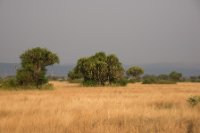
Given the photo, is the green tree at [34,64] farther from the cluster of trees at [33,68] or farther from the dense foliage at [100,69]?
the dense foliage at [100,69]

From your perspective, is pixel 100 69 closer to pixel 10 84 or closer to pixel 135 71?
pixel 10 84

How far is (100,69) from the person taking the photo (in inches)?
2516

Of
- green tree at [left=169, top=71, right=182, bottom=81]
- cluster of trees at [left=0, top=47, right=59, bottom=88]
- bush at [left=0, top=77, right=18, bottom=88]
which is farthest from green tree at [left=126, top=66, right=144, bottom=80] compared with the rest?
bush at [left=0, top=77, right=18, bottom=88]

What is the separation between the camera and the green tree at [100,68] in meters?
63.6

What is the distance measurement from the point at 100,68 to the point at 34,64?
2020 centimetres

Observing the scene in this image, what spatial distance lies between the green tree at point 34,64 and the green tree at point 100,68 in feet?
57.9

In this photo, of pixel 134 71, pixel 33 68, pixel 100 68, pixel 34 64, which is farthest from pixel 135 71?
pixel 33 68

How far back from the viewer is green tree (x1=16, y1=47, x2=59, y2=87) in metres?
44.8

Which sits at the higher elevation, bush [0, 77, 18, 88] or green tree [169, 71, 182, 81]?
green tree [169, 71, 182, 81]

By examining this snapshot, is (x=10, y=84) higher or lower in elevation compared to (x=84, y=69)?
lower

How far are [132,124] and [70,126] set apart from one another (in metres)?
1.98

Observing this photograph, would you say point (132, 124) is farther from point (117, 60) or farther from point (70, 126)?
point (117, 60)

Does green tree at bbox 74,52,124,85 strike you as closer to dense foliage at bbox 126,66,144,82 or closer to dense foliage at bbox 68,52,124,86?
dense foliage at bbox 68,52,124,86

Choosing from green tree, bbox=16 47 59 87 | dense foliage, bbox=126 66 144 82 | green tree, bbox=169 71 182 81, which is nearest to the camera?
green tree, bbox=16 47 59 87
